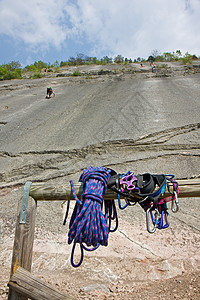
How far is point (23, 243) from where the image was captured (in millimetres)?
1758

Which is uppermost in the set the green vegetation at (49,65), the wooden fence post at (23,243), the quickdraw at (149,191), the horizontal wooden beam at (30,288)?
the green vegetation at (49,65)

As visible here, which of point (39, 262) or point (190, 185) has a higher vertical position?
point (190, 185)

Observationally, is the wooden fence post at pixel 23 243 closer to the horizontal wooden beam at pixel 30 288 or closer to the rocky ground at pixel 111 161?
the horizontal wooden beam at pixel 30 288

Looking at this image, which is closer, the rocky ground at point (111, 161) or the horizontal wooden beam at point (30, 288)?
the horizontal wooden beam at point (30, 288)

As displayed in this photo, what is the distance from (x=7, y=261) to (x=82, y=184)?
80.3 inches

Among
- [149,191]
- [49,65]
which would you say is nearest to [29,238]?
[149,191]

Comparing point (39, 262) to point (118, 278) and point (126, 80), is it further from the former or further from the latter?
point (126, 80)

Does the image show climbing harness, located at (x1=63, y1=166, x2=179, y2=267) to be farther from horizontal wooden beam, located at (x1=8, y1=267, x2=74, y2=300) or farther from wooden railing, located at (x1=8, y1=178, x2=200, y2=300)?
horizontal wooden beam, located at (x1=8, y1=267, x2=74, y2=300)

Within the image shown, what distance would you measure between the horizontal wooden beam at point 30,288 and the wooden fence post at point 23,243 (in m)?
0.06

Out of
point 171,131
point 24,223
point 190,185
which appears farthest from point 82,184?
point 171,131

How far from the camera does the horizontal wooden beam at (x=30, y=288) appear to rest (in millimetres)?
1662

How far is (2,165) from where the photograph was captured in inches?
232

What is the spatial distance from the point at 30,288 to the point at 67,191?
2.32 feet

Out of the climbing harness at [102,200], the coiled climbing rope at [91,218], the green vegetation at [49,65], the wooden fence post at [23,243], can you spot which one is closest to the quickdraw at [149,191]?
the climbing harness at [102,200]
